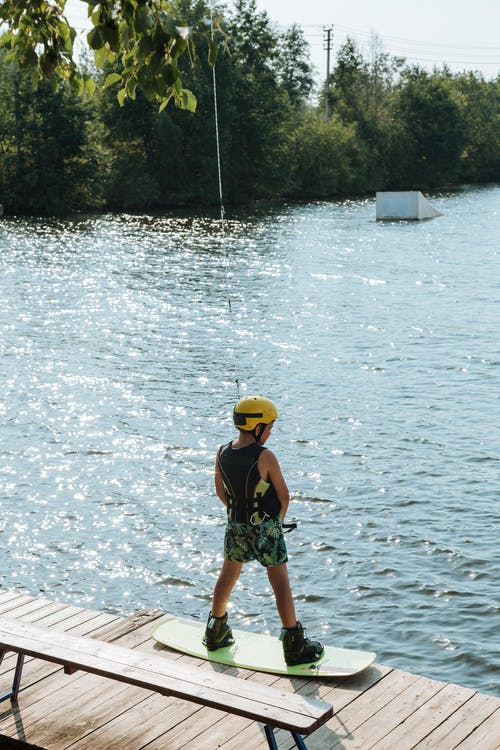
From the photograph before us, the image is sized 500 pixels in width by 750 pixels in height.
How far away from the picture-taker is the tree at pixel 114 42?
4.99 m

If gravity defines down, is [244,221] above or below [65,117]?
below

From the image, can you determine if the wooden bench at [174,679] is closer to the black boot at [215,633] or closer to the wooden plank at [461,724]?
the wooden plank at [461,724]

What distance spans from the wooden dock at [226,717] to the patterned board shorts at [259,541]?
2.60 feet

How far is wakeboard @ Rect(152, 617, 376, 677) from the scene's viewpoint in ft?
23.6

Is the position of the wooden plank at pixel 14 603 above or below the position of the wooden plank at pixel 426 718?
below

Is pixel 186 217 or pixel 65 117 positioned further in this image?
pixel 65 117

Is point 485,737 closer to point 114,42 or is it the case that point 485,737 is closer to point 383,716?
point 383,716

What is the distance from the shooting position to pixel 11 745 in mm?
6453

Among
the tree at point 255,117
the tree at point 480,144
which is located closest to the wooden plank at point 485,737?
the tree at point 255,117

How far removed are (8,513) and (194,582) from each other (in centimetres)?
341

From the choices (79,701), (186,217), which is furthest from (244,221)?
(79,701)

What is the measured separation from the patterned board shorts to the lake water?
305 centimetres

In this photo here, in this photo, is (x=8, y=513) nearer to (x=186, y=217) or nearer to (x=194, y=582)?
(x=194, y=582)

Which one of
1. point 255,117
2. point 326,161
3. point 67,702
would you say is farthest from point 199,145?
point 67,702
